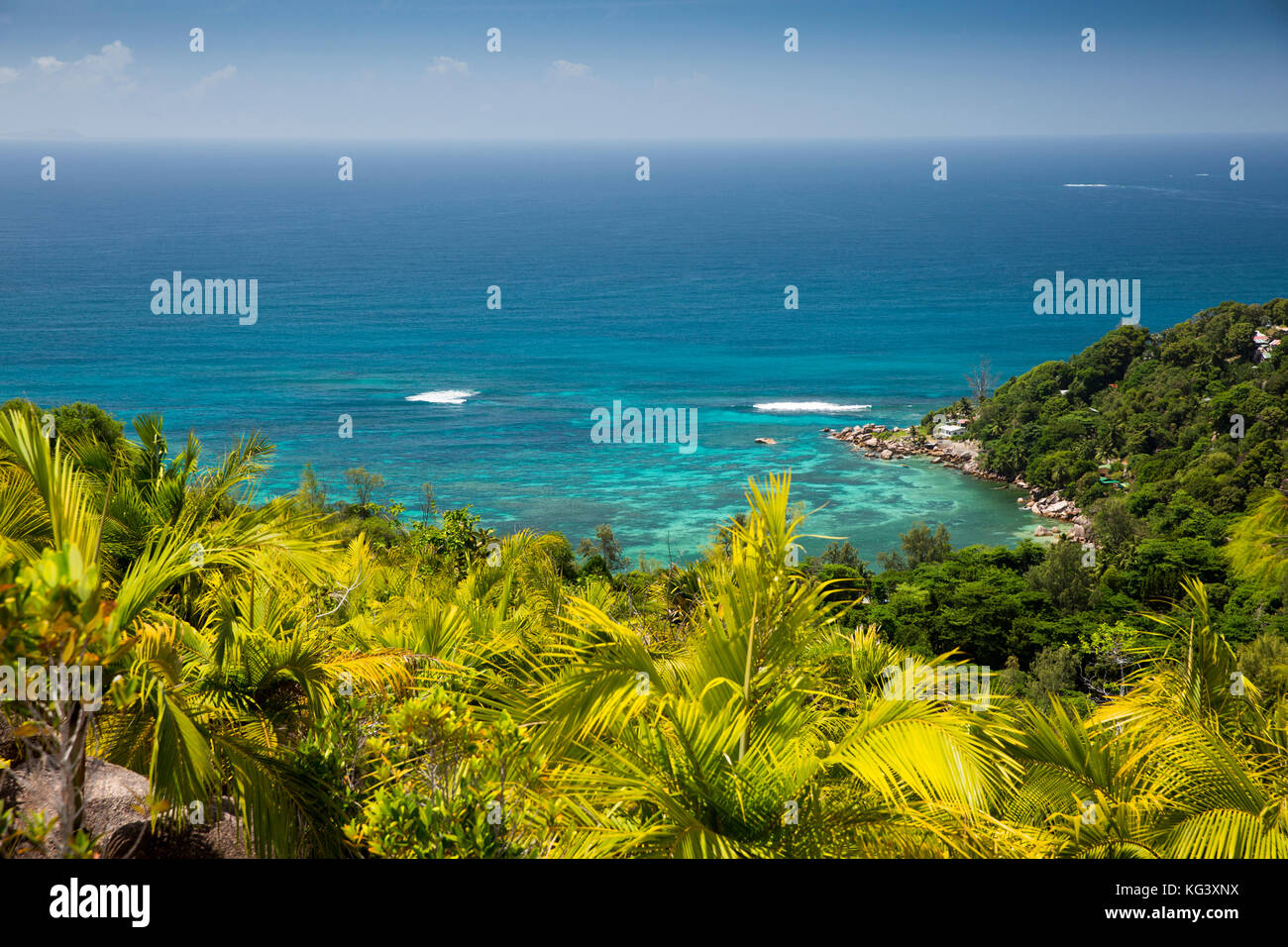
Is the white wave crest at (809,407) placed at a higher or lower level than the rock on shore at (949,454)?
higher

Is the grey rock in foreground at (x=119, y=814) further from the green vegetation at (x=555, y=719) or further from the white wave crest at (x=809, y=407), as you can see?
the white wave crest at (x=809, y=407)

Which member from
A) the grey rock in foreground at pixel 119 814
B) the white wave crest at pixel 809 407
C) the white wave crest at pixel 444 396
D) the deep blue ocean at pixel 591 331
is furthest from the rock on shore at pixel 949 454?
the grey rock in foreground at pixel 119 814

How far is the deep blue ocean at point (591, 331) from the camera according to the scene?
54.7 meters

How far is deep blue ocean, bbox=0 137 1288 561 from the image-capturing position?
5472cm

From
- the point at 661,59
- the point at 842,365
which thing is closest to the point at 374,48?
the point at 661,59

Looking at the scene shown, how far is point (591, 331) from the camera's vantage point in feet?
318

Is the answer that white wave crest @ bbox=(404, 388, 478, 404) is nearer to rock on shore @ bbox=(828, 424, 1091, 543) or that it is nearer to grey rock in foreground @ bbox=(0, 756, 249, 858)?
rock on shore @ bbox=(828, 424, 1091, 543)

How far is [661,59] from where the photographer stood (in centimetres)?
16438

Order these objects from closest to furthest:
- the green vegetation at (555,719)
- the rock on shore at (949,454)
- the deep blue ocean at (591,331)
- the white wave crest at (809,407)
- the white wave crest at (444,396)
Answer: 1. the green vegetation at (555,719)
2. the rock on shore at (949,454)
3. the deep blue ocean at (591,331)
4. the white wave crest at (809,407)
5. the white wave crest at (444,396)

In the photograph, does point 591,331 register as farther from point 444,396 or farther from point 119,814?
point 119,814

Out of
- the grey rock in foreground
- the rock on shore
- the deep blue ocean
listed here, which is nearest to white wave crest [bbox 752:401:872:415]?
the deep blue ocean

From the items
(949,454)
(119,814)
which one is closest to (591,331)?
(949,454)

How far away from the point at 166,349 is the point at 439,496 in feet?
152
